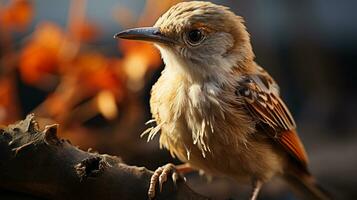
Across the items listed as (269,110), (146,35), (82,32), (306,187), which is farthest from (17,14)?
(306,187)

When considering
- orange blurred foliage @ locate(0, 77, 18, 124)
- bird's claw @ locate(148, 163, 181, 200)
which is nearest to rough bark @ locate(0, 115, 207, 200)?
bird's claw @ locate(148, 163, 181, 200)

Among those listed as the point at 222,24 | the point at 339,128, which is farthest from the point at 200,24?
the point at 339,128

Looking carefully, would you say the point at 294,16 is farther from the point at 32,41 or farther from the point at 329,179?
the point at 32,41

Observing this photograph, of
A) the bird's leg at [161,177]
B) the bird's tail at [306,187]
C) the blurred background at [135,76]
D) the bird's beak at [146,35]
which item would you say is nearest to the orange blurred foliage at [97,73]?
the blurred background at [135,76]

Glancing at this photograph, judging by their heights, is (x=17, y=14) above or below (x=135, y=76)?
above

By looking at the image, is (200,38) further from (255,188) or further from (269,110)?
(255,188)
